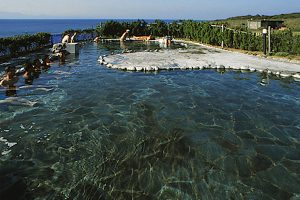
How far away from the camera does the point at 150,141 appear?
→ 35.1ft

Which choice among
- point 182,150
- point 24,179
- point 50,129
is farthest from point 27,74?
point 182,150

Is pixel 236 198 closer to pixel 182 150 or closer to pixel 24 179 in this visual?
pixel 182 150

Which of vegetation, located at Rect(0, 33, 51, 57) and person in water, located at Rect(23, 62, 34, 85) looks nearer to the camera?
person in water, located at Rect(23, 62, 34, 85)

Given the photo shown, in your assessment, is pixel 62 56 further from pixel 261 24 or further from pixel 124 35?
pixel 261 24

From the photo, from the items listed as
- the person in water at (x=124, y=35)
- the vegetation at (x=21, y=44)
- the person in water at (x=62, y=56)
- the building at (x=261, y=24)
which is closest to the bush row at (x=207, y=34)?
the person in water at (x=124, y=35)

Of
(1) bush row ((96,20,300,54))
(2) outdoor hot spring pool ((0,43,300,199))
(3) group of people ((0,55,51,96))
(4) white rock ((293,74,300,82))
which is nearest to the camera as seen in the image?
(2) outdoor hot spring pool ((0,43,300,199))

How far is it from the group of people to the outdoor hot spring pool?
2.48 ft

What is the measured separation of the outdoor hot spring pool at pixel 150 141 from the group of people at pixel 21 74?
2.48 feet

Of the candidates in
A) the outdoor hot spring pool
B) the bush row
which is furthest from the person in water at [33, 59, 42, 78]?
the bush row

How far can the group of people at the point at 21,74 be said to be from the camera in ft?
55.3

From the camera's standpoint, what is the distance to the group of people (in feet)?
55.3

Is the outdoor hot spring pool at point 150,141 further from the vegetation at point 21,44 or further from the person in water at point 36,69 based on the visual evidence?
the vegetation at point 21,44

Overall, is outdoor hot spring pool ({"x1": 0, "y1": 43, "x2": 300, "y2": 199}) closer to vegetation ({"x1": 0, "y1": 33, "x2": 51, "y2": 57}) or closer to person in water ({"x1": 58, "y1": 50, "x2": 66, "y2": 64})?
person in water ({"x1": 58, "y1": 50, "x2": 66, "y2": 64})

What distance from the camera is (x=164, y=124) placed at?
12.3m
